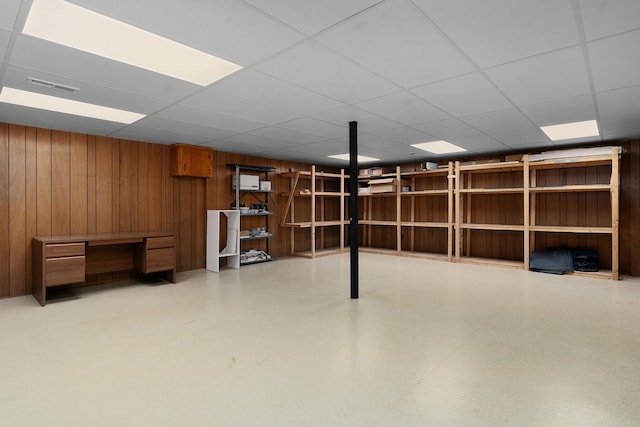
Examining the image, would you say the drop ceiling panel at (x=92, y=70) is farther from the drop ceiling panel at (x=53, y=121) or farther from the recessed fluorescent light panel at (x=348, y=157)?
the recessed fluorescent light panel at (x=348, y=157)

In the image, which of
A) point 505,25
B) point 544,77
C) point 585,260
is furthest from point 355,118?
point 585,260

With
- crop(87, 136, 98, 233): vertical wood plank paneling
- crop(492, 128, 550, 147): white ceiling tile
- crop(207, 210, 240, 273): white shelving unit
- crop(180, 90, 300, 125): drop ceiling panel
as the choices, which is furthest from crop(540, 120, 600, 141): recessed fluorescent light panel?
crop(87, 136, 98, 233): vertical wood plank paneling

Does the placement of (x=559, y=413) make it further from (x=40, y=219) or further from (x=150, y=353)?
(x=40, y=219)

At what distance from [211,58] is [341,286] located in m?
3.35

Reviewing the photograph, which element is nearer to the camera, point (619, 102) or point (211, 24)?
point (211, 24)

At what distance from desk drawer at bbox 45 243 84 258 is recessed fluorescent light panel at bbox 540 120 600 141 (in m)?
6.21

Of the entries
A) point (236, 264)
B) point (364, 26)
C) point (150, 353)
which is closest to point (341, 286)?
point (236, 264)

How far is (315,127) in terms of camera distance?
14.9 feet

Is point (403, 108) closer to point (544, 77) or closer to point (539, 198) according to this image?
point (544, 77)

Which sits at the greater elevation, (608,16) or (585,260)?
(608,16)

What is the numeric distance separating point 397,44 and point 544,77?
1.46m

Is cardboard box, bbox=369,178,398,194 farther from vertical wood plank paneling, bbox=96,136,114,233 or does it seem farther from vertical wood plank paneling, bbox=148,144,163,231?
vertical wood plank paneling, bbox=96,136,114,233

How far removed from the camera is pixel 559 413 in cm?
186

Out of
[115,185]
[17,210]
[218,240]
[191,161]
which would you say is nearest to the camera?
[17,210]
